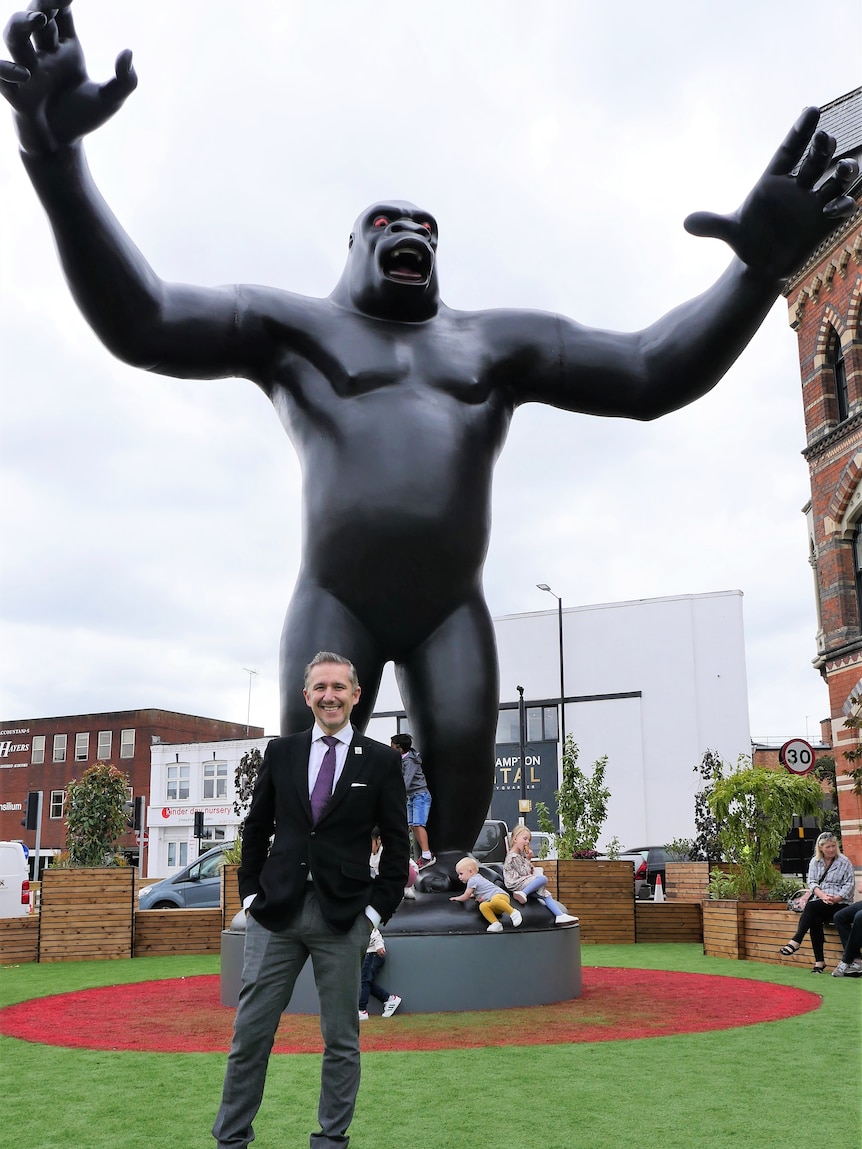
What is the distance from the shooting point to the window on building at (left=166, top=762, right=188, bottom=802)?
1724 inches

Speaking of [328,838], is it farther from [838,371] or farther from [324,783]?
[838,371]

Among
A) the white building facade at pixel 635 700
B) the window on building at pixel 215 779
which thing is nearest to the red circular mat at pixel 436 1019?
the white building facade at pixel 635 700

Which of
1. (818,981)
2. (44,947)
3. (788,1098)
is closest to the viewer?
(788,1098)

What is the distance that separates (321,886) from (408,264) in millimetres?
2913

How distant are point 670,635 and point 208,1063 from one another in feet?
99.0

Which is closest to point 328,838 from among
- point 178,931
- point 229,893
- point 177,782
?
point 178,931

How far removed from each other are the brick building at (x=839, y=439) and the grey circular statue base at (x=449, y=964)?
1585 cm

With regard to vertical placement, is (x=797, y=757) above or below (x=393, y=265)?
below

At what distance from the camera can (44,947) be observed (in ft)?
31.1

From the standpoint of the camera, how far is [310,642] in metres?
4.58

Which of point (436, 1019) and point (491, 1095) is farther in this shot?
point (436, 1019)

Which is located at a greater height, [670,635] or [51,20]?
[670,635]

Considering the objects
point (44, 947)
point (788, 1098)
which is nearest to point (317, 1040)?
point (788, 1098)

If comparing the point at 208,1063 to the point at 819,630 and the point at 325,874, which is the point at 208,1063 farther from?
the point at 819,630
